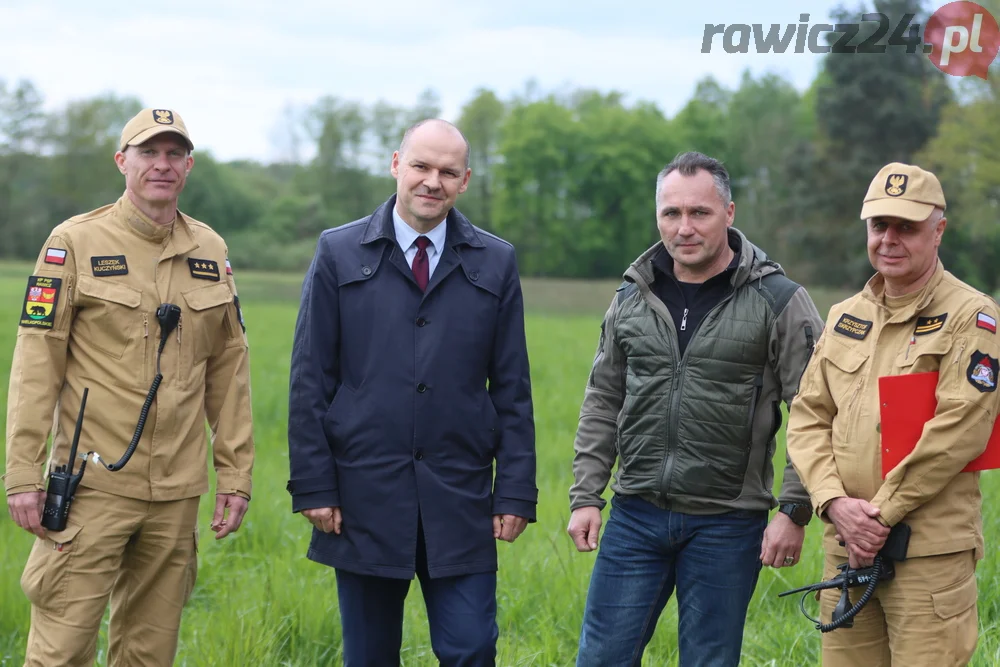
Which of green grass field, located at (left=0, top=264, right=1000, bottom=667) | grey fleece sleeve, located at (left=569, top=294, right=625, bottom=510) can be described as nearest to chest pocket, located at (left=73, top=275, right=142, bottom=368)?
green grass field, located at (left=0, top=264, right=1000, bottom=667)

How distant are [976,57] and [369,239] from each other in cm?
3187

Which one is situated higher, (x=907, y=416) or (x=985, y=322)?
(x=985, y=322)

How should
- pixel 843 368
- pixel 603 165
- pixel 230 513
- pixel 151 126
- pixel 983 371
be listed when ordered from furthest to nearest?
pixel 603 165 < pixel 230 513 < pixel 151 126 < pixel 843 368 < pixel 983 371

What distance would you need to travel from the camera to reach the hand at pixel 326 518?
3.84 meters

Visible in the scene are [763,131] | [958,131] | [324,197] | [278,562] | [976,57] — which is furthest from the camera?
[324,197]

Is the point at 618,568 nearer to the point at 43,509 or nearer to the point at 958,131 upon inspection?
the point at 43,509

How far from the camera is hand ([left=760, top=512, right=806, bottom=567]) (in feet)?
12.3

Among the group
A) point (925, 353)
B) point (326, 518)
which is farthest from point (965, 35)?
point (326, 518)

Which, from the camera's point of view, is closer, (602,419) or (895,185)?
(895,185)

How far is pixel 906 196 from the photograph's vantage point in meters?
3.48

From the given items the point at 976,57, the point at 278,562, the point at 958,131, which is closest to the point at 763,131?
the point at 958,131

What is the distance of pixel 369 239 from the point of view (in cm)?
396

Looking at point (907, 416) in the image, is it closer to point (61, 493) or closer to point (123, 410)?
point (123, 410)

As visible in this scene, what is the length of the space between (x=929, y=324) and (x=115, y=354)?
2.78 m
